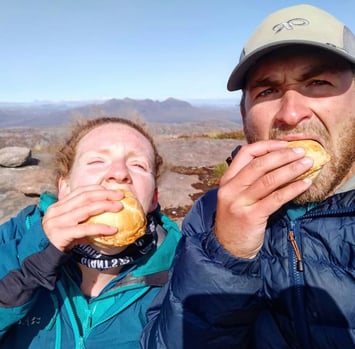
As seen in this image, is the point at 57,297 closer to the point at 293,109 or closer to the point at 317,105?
the point at 293,109

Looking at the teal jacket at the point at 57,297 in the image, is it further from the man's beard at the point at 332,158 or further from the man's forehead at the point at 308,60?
the man's forehead at the point at 308,60

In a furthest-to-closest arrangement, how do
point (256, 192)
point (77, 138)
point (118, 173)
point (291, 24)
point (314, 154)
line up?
point (77, 138)
point (118, 173)
point (291, 24)
point (314, 154)
point (256, 192)

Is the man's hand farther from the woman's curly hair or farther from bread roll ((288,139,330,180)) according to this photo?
the woman's curly hair

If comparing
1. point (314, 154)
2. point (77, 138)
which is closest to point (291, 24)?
point (314, 154)

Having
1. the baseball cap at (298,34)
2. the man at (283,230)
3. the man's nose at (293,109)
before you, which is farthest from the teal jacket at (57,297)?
the baseball cap at (298,34)

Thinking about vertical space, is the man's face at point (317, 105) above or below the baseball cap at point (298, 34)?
below

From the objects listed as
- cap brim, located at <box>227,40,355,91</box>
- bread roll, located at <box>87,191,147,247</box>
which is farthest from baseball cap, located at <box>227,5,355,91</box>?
bread roll, located at <box>87,191,147,247</box>

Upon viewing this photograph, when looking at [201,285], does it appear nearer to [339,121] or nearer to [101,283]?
[101,283]
